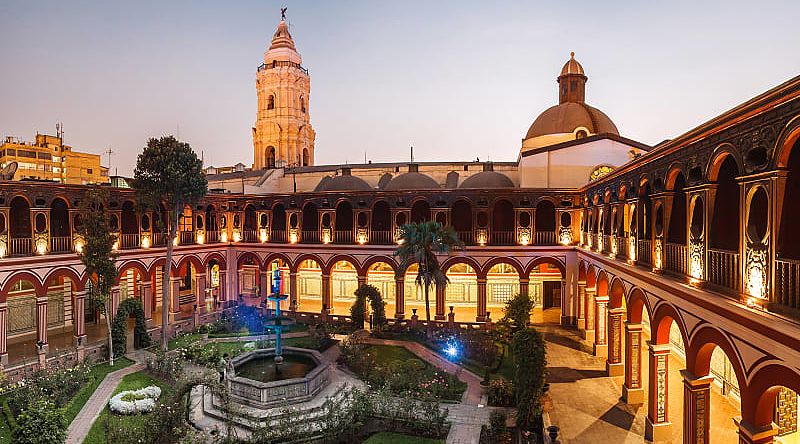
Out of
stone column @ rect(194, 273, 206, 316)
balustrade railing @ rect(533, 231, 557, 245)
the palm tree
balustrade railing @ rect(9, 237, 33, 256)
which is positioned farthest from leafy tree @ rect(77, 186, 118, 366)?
balustrade railing @ rect(533, 231, 557, 245)

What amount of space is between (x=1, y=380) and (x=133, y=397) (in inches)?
202

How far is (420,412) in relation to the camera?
49.7ft

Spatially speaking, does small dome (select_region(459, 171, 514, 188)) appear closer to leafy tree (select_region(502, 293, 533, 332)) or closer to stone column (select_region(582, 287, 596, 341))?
stone column (select_region(582, 287, 596, 341))

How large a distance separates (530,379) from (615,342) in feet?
21.2

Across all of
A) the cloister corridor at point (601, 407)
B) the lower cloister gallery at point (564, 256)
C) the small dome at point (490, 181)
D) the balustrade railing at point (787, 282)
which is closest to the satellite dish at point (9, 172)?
the lower cloister gallery at point (564, 256)

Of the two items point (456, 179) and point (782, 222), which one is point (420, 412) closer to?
point (782, 222)

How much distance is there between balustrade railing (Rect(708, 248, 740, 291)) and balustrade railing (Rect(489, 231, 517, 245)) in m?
17.2

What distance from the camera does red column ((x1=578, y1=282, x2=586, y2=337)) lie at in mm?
24969

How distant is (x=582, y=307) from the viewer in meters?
25.7

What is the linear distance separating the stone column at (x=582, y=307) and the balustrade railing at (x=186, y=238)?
22.7m

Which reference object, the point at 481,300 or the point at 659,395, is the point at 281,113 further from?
the point at 659,395

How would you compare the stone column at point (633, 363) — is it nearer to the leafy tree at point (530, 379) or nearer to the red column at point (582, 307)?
the leafy tree at point (530, 379)

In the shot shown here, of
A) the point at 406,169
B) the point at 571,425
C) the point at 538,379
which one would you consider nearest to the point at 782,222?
the point at 538,379

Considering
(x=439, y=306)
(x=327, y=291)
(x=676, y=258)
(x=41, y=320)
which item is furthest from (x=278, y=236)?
(x=676, y=258)
